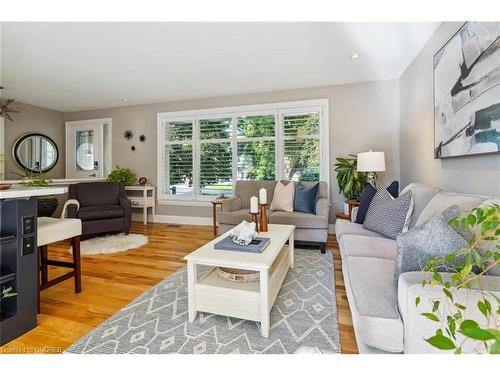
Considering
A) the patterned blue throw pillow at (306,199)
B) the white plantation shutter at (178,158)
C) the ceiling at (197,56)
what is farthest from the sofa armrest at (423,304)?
the white plantation shutter at (178,158)

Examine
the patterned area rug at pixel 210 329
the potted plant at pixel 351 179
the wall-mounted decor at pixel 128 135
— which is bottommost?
the patterned area rug at pixel 210 329

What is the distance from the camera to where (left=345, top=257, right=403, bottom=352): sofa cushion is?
1020 millimetres

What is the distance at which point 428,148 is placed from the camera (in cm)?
265

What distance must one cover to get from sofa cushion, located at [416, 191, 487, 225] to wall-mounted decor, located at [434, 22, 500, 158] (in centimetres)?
37

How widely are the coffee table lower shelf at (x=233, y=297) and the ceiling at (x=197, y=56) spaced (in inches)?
89.0

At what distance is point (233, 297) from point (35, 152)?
5.87 m

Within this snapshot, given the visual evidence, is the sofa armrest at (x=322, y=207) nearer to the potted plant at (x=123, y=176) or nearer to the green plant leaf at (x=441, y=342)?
the green plant leaf at (x=441, y=342)

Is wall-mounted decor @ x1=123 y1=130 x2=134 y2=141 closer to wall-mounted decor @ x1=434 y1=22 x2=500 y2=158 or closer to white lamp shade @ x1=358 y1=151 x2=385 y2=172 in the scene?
white lamp shade @ x1=358 y1=151 x2=385 y2=172

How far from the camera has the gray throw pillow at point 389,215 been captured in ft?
6.80

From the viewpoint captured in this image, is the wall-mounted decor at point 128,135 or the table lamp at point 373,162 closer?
the table lamp at point 373,162

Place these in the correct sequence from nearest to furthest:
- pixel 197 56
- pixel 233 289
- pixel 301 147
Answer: pixel 233 289, pixel 197 56, pixel 301 147

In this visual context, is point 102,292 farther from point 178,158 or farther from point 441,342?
point 178,158

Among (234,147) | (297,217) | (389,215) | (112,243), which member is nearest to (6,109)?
(112,243)

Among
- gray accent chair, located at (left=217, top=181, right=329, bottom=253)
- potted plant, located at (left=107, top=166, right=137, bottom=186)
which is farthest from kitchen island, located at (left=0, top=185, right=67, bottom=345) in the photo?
potted plant, located at (left=107, top=166, right=137, bottom=186)
